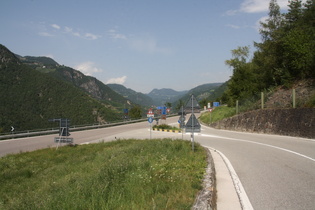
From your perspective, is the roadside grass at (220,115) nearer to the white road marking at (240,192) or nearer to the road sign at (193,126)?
the road sign at (193,126)

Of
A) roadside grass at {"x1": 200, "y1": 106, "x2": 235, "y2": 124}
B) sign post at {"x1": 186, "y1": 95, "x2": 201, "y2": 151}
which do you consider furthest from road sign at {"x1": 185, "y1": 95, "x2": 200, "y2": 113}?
roadside grass at {"x1": 200, "y1": 106, "x2": 235, "y2": 124}

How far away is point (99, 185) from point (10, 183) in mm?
6268

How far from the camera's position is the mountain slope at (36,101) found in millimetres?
108750

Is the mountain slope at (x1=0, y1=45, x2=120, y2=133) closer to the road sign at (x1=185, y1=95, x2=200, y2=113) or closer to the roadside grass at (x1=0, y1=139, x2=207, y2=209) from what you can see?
the road sign at (x1=185, y1=95, x2=200, y2=113)

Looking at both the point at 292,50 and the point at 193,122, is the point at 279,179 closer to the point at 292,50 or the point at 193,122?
the point at 193,122

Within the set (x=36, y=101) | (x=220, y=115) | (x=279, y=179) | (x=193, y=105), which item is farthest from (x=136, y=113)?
(x=279, y=179)

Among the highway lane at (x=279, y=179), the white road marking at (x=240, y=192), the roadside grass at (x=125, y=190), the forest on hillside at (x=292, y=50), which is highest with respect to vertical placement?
the forest on hillside at (x=292, y=50)

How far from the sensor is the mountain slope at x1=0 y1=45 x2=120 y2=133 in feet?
357

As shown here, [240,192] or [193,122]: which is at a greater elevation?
[193,122]

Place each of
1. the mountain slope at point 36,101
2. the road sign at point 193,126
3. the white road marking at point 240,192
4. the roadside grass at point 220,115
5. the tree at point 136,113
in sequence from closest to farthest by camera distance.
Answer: the white road marking at point 240,192, the road sign at point 193,126, the roadside grass at point 220,115, the tree at point 136,113, the mountain slope at point 36,101

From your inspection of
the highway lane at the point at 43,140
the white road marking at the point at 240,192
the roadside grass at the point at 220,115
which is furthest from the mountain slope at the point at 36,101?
the white road marking at the point at 240,192

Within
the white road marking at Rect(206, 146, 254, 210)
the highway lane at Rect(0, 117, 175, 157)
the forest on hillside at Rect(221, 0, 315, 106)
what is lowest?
the highway lane at Rect(0, 117, 175, 157)

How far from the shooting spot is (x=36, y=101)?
124 metres

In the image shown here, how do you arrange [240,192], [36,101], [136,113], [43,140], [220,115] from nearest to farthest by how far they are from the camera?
[240,192] < [43,140] < [220,115] < [136,113] < [36,101]
